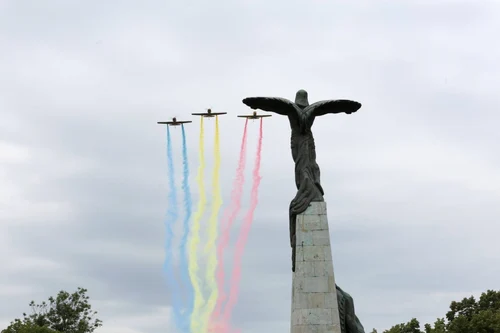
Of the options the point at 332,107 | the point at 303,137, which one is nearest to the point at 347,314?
the point at 303,137

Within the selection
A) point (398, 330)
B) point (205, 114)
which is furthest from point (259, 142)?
point (398, 330)

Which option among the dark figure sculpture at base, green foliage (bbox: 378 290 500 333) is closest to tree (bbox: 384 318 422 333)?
green foliage (bbox: 378 290 500 333)

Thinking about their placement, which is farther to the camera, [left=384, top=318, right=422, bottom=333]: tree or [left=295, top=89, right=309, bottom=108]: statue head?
[left=384, top=318, right=422, bottom=333]: tree

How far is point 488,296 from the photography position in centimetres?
10444

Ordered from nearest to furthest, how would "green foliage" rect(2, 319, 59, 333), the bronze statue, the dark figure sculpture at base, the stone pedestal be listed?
1. the stone pedestal
2. the dark figure sculpture at base
3. the bronze statue
4. "green foliage" rect(2, 319, 59, 333)

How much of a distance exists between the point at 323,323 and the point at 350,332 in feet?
7.60

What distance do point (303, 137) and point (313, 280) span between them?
669 cm

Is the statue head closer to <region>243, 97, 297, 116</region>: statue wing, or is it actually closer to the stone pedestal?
<region>243, 97, 297, 116</region>: statue wing

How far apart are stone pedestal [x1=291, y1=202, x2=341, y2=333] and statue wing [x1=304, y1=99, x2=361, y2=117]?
4582 millimetres

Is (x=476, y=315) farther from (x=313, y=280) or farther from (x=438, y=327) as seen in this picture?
(x=313, y=280)

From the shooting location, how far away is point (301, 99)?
1916 inches

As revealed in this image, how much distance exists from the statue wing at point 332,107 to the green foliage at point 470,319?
51404mm

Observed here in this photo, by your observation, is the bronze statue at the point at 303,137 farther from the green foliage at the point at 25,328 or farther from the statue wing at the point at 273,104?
the green foliage at the point at 25,328

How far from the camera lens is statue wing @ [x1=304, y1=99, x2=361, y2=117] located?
47688 millimetres
